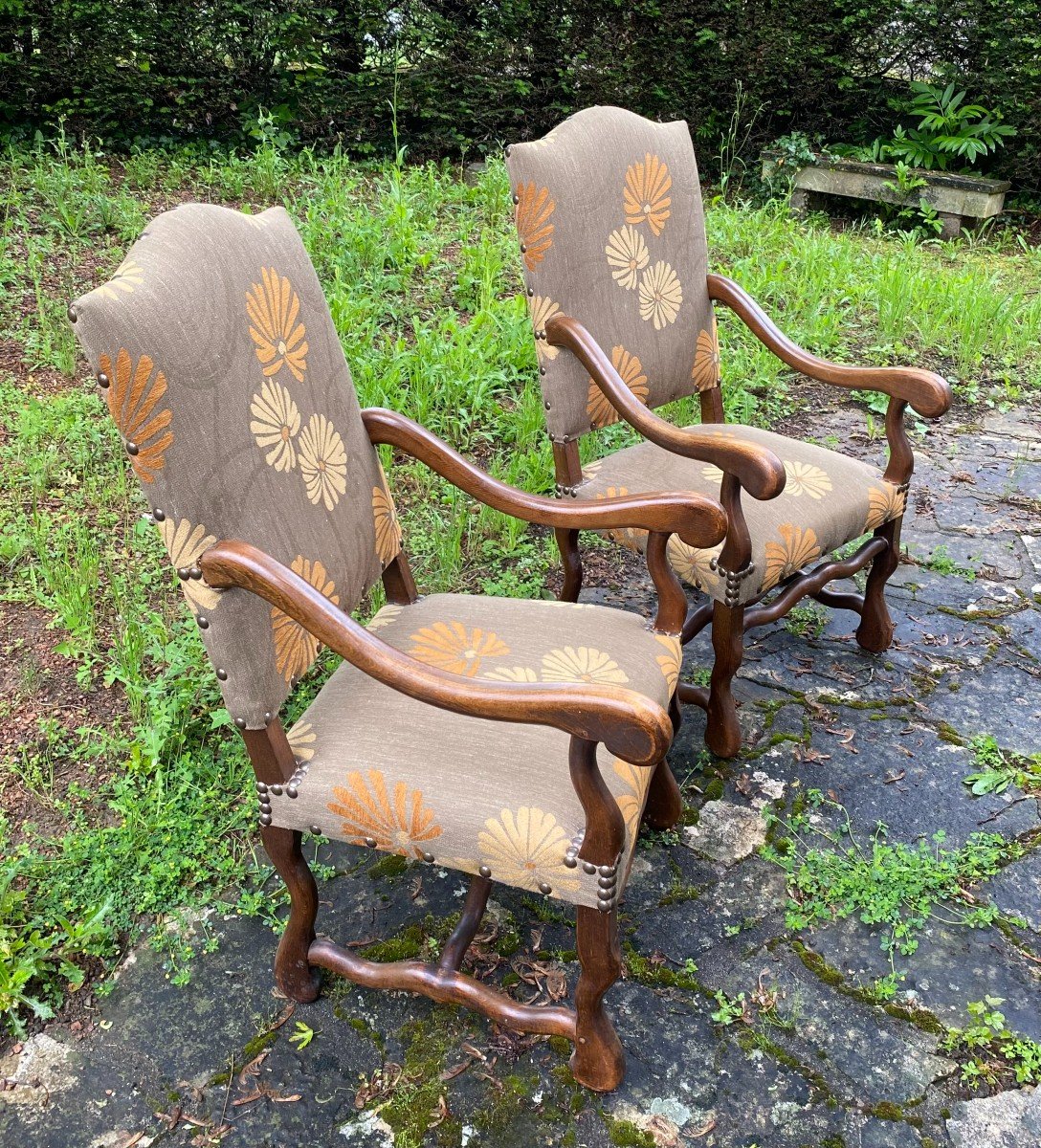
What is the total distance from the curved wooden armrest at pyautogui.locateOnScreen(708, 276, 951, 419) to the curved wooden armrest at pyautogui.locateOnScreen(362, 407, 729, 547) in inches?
33.6

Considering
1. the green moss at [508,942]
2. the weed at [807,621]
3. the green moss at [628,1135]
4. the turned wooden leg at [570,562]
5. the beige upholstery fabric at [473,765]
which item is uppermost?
the beige upholstery fabric at [473,765]

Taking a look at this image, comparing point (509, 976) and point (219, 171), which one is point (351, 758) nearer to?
point (509, 976)

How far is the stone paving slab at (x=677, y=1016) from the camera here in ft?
5.23

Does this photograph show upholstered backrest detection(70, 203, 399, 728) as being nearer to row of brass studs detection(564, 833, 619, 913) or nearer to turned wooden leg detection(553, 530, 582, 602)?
row of brass studs detection(564, 833, 619, 913)

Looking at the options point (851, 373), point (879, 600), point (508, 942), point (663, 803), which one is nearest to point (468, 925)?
point (508, 942)

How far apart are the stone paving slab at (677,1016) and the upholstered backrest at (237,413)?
643mm

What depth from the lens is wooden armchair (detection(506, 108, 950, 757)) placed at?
2199 mm

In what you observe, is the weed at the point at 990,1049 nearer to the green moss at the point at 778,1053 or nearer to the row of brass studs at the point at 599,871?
the green moss at the point at 778,1053

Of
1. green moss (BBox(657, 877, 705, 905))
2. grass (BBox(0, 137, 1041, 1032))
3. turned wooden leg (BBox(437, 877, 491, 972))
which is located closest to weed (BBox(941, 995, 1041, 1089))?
green moss (BBox(657, 877, 705, 905))

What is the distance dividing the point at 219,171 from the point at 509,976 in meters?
4.83

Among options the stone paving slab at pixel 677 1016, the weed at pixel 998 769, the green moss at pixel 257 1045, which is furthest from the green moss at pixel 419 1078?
the weed at pixel 998 769

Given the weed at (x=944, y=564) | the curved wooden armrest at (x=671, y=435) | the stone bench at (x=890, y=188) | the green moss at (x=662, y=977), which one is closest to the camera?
the green moss at (x=662, y=977)

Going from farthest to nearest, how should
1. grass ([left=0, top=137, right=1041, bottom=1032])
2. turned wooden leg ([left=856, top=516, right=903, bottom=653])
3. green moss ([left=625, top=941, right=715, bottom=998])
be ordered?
turned wooden leg ([left=856, top=516, right=903, bottom=653]), grass ([left=0, top=137, right=1041, bottom=1032]), green moss ([left=625, top=941, right=715, bottom=998])

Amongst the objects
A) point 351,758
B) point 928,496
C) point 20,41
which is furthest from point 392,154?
point 351,758
